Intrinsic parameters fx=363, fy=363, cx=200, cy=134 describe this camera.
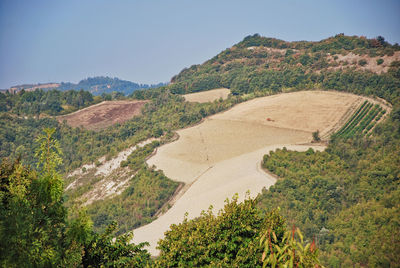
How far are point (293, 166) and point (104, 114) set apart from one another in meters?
85.8

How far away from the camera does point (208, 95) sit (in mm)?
143125

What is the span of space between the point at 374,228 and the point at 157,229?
31.5 m

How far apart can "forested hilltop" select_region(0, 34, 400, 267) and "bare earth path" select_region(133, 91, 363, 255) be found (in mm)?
4096

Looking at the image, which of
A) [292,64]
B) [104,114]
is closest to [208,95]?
[292,64]

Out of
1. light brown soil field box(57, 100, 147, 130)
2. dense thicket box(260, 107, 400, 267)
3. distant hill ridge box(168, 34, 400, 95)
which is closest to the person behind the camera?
dense thicket box(260, 107, 400, 267)

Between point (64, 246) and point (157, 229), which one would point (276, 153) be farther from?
point (64, 246)

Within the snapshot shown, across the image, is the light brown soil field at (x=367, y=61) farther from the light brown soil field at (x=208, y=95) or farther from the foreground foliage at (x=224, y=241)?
the foreground foliage at (x=224, y=241)

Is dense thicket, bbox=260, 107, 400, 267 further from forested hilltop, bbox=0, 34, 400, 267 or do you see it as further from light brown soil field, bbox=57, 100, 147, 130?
light brown soil field, bbox=57, 100, 147, 130

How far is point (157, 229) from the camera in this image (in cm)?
5809

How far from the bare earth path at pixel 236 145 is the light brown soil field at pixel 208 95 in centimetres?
2222

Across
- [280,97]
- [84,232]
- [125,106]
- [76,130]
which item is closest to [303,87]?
[280,97]

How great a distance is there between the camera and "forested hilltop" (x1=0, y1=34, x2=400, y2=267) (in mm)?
24875

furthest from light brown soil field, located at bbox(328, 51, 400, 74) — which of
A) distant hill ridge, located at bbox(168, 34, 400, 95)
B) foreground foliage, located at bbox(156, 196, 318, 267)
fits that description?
foreground foliage, located at bbox(156, 196, 318, 267)

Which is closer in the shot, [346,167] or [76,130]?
[346,167]
